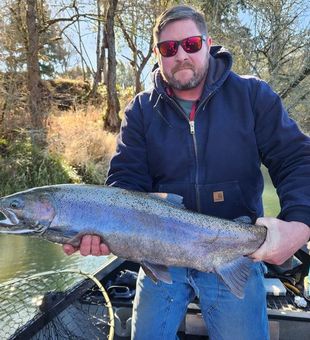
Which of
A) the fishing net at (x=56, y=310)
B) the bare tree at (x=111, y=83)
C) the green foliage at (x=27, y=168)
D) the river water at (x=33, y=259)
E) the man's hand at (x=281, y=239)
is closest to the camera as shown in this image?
the man's hand at (x=281, y=239)

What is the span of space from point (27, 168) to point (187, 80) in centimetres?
972

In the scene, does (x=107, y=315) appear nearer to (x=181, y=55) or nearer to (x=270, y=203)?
(x=181, y=55)

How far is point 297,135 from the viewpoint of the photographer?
2.87m

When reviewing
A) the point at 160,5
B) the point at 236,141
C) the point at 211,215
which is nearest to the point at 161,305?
the point at 211,215

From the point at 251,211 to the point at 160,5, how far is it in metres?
20.7

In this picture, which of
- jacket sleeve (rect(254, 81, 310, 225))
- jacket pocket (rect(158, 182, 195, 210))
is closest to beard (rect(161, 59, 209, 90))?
jacket sleeve (rect(254, 81, 310, 225))

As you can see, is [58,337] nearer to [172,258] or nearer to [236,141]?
[172,258]

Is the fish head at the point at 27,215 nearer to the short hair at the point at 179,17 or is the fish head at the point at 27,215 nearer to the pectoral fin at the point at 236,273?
the pectoral fin at the point at 236,273

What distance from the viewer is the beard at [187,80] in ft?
9.89

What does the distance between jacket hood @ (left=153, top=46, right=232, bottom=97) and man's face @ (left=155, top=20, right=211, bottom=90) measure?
0.05 m

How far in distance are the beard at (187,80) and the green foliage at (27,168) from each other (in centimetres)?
914

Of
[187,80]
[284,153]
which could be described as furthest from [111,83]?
[284,153]

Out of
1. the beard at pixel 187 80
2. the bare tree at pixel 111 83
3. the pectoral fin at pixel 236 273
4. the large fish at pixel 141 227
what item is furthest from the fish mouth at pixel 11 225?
the bare tree at pixel 111 83

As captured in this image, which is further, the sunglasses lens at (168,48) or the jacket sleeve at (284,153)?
the sunglasses lens at (168,48)
